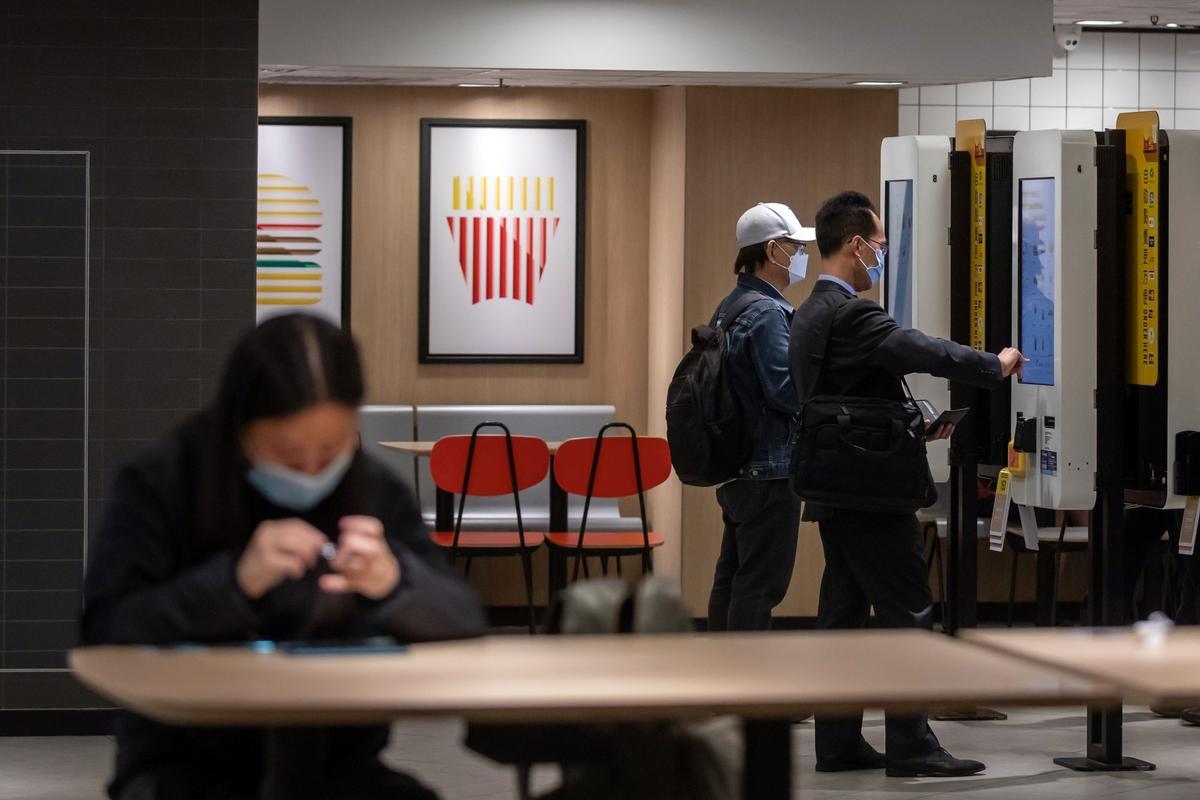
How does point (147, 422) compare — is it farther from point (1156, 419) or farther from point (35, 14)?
point (1156, 419)

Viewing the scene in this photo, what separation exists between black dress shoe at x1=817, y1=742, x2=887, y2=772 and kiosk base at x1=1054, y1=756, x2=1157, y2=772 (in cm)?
60

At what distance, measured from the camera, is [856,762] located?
5.14m

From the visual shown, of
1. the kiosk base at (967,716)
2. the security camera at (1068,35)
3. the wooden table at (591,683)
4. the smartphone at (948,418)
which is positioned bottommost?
the kiosk base at (967,716)

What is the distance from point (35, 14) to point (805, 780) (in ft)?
11.4

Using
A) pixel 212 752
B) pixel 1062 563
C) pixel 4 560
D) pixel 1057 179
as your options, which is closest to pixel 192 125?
pixel 4 560

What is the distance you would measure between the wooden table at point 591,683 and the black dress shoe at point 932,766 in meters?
2.51

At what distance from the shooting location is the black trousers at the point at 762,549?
5223 mm

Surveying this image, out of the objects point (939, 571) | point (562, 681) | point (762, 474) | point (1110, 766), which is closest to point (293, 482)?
point (562, 681)

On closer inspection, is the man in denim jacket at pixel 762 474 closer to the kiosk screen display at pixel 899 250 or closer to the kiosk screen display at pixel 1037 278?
the kiosk screen display at pixel 1037 278

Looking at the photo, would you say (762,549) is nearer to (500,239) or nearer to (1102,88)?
(500,239)

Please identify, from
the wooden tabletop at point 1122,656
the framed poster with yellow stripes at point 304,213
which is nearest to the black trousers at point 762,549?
the wooden tabletop at point 1122,656

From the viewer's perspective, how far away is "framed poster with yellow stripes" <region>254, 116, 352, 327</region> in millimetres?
8078

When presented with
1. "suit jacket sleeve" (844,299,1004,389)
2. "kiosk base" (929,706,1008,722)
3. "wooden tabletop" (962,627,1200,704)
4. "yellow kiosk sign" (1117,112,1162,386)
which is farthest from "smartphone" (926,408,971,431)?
"wooden tabletop" (962,627,1200,704)

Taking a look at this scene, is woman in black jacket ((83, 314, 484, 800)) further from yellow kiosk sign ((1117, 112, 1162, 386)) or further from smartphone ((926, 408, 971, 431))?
yellow kiosk sign ((1117, 112, 1162, 386))
